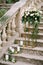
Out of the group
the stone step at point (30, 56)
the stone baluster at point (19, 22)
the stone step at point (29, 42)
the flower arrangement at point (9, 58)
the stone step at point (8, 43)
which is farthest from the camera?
the stone baluster at point (19, 22)

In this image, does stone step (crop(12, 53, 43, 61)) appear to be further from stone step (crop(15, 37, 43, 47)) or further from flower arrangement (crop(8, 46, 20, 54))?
stone step (crop(15, 37, 43, 47))

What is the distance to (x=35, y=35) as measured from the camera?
6543 mm

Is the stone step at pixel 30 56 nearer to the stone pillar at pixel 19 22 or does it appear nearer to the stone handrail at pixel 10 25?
the stone handrail at pixel 10 25

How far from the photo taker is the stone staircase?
19.2 feet

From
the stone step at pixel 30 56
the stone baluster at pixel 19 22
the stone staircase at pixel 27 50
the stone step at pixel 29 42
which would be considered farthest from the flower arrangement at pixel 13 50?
the stone baluster at pixel 19 22

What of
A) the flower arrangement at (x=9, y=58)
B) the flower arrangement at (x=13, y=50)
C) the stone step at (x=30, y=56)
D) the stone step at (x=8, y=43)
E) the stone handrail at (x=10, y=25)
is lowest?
the flower arrangement at (x=9, y=58)

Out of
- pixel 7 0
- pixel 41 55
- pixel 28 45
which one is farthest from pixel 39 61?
pixel 7 0

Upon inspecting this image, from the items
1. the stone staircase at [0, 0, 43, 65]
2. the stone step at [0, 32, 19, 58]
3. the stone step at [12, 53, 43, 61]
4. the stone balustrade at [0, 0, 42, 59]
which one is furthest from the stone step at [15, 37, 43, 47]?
the stone step at [12, 53, 43, 61]

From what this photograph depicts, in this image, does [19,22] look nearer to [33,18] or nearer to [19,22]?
[19,22]

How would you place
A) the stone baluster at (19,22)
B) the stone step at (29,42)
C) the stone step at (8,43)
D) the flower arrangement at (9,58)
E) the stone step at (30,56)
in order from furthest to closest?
the stone baluster at (19,22) → the stone step at (29,42) → the stone step at (8,43) → the flower arrangement at (9,58) → the stone step at (30,56)

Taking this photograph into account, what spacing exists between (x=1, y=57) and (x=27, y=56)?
2.31ft

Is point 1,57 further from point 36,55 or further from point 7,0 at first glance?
point 7,0

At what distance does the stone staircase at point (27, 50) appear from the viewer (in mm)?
5848

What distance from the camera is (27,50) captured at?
6258mm
